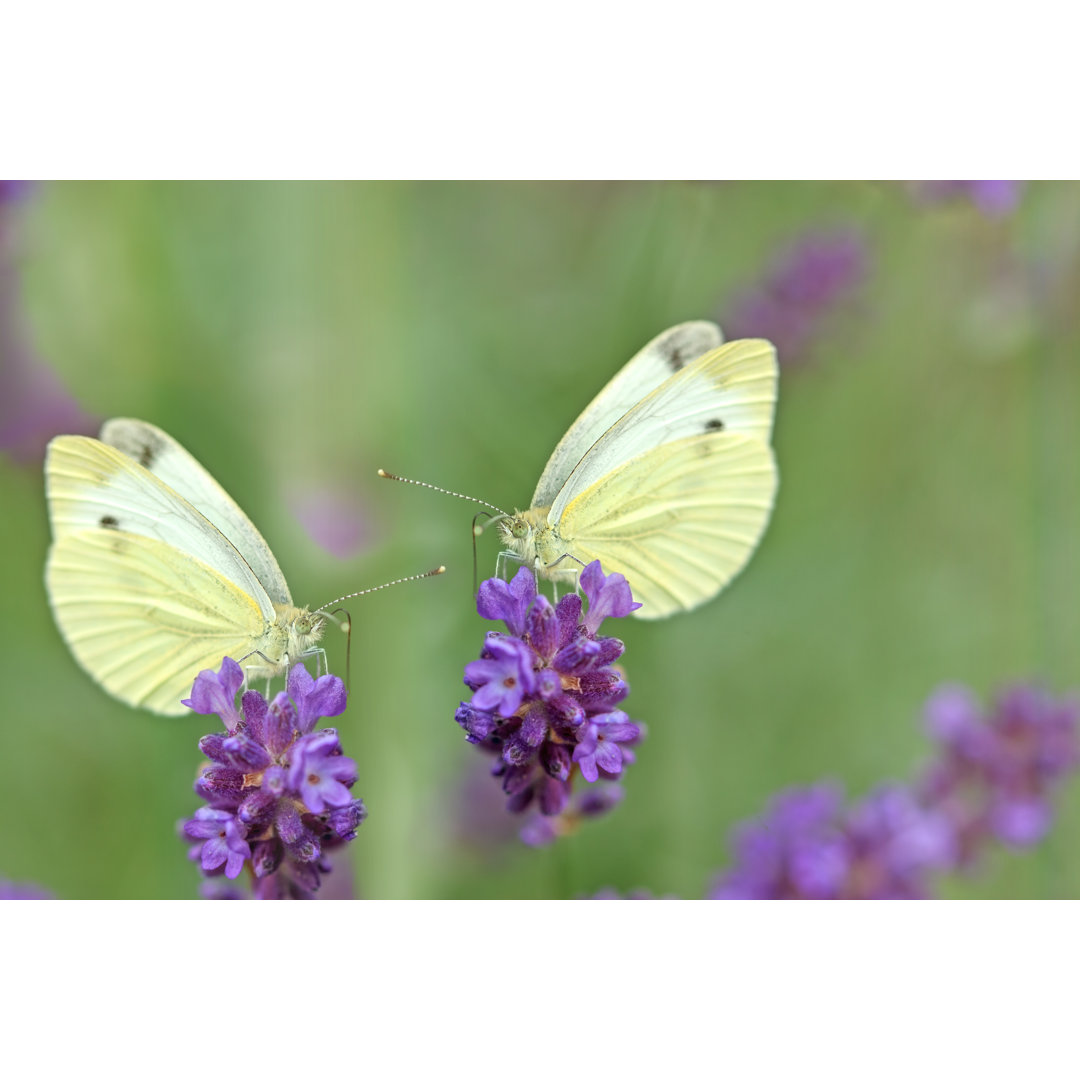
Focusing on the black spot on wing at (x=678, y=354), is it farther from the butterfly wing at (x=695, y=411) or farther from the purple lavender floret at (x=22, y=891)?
the purple lavender floret at (x=22, y=891)

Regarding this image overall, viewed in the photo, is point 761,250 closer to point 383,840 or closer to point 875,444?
point 875,444

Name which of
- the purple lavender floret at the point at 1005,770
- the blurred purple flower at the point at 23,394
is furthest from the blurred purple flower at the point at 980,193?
the blurred purple flower at the point at 23,394

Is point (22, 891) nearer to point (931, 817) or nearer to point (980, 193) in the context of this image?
point (931, 817)

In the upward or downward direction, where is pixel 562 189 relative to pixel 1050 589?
upward

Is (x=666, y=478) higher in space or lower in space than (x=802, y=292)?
lower

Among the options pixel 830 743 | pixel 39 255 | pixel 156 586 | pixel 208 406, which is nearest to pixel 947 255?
pixel 830 743

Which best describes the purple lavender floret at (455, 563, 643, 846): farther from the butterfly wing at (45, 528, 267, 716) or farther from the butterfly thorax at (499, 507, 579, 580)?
the butterfly wing at (45, 528, 267, 716)

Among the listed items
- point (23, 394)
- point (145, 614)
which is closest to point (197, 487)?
→ point (145, 614)
